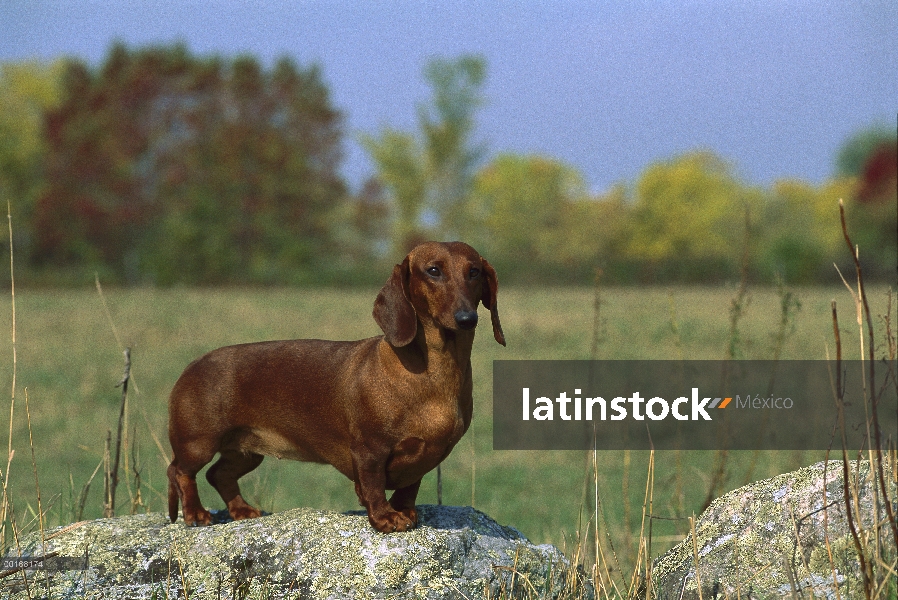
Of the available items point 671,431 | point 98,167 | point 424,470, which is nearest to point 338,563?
point 424,470

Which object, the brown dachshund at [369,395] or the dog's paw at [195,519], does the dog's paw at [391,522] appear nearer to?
the brown dachshund at [369,395]

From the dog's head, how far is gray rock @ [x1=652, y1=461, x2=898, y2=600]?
1.30m

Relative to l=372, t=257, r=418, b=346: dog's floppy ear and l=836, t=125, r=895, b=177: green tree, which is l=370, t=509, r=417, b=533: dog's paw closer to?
l=372, t=257, r=418, b=346: dog's floppy ear

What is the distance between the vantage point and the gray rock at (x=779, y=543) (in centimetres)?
375

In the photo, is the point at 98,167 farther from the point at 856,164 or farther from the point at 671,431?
the point at 856,164

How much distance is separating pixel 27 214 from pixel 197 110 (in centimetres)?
1184

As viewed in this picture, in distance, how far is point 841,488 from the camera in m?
4.01

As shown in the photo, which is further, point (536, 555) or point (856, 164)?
point (856, 164)

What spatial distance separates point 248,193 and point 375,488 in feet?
177

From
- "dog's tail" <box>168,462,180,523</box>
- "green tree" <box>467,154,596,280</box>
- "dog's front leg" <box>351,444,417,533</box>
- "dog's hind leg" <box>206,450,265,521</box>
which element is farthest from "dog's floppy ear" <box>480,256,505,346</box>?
"green tree" <box>467,154,596,280</box>

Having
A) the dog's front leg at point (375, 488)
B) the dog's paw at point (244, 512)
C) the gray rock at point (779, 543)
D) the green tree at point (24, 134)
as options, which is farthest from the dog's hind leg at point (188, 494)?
the green tree at point (24, 134)

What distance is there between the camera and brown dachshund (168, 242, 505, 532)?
391 cm

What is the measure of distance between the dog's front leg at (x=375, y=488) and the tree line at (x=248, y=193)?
1657 inches

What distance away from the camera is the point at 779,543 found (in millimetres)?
3996
